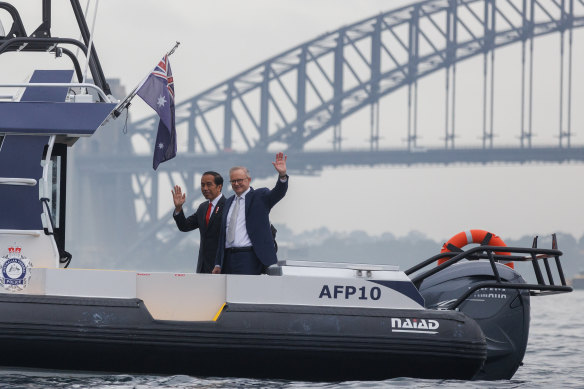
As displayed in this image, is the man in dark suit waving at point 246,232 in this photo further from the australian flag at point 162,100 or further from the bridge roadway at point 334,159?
the bridge roadway at point 334,159

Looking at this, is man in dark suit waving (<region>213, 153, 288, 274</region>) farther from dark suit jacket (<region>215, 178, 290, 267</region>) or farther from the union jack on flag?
the union jack on flag

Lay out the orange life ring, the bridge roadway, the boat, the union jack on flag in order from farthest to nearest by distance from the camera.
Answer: the bridge roadway
the orange life ring
the union jack on flag
the boat

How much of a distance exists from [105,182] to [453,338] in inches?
2399

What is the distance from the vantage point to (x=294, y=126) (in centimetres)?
6925

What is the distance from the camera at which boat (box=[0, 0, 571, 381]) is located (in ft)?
28.0

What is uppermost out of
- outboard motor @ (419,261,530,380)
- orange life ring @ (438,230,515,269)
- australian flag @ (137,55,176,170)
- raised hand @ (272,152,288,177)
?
australian flag @ (137,55,176,170)

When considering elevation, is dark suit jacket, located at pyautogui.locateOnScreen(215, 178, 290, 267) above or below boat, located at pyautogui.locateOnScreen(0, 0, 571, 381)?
above

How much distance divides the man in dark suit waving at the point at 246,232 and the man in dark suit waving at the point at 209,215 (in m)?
0.30

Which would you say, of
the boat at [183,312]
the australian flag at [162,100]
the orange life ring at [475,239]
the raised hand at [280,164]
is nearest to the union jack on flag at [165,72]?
the australian flag at [162,100]

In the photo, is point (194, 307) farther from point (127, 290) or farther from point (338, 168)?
point (338, 168)

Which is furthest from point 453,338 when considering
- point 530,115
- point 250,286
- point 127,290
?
point 530,115

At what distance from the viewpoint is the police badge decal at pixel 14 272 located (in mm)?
8656

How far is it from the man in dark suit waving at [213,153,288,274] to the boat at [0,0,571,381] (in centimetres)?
20

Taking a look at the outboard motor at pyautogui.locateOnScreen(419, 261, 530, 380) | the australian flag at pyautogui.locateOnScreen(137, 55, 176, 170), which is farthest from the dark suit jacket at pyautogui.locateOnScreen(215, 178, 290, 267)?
the outboard motor at pyautogui.locateOnScreen(419, 261, 530, 380)
